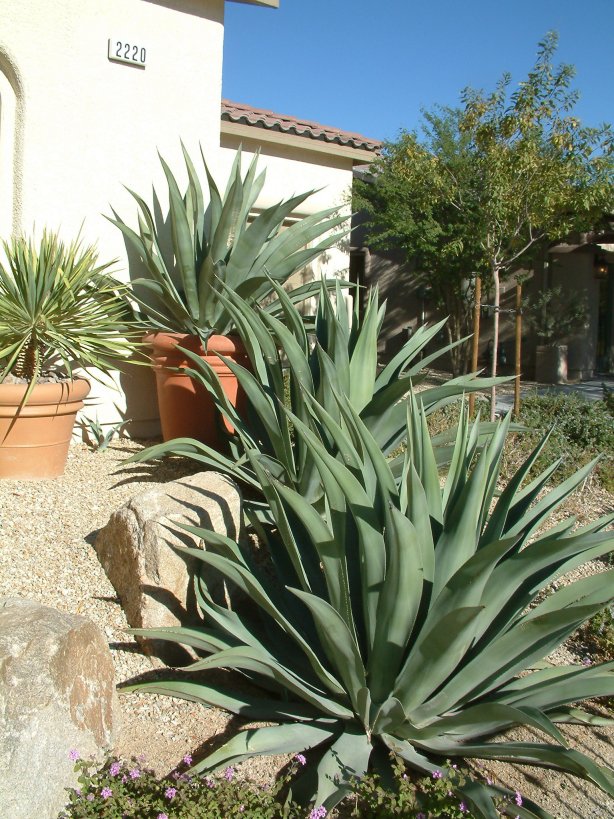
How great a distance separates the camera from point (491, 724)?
2.85 metres

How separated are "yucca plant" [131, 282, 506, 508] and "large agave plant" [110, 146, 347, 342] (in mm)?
1019

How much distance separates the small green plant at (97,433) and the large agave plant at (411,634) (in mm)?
3323

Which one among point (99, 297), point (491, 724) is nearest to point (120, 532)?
point (491, 724)

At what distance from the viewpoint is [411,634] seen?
3045 mm

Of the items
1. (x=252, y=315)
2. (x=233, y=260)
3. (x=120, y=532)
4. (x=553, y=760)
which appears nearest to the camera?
(x=553, y=760)

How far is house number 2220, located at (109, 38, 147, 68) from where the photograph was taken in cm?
654

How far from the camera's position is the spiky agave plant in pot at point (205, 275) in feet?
19.7

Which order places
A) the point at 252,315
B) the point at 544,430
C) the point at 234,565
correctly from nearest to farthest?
A: the point at 234,565 → the point at 252,315 → the point at 544,430

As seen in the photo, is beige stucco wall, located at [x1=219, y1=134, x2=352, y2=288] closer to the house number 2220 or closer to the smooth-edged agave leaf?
the house number 2220

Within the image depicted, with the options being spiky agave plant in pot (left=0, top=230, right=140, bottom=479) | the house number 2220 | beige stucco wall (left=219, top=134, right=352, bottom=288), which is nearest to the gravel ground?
spiky agave plant in pot (left=0, top=230, right=140, bottom=479)

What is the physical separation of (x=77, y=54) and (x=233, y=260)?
6.85 feet

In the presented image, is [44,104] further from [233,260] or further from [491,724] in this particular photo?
[491,724]

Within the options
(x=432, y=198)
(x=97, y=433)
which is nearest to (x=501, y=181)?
(x=432, y=198)

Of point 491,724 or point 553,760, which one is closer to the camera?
point 553,760
